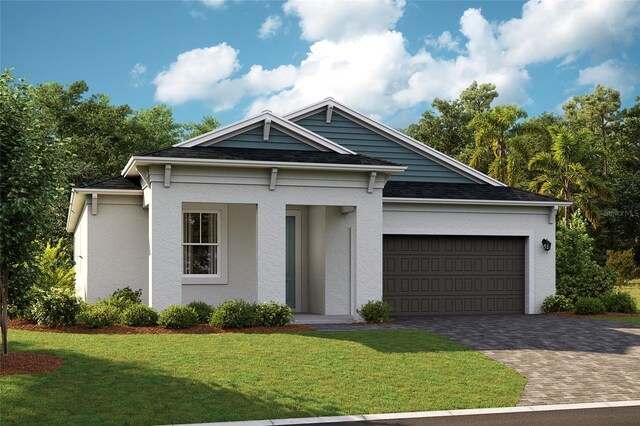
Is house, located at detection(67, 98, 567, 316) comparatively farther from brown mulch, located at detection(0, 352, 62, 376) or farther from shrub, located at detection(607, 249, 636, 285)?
shrub, located at detection(607, 249, 636, 285)

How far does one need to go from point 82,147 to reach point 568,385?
3590cm

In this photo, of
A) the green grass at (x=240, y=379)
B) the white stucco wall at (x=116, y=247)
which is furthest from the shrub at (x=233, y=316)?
the white stucco wall at (x=116, y=247)

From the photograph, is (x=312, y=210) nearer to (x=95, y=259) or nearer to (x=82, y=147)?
(x=95, y=259)

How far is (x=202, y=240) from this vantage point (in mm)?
20031

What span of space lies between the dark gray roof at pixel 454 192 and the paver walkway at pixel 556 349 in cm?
361

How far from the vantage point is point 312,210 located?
842 inches

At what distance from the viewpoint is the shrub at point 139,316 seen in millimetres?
16406

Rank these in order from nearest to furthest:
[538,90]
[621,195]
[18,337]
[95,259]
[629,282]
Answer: [18,337], [95,259], [629,282], [621,195], [538,90]

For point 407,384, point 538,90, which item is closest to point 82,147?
point 407,384

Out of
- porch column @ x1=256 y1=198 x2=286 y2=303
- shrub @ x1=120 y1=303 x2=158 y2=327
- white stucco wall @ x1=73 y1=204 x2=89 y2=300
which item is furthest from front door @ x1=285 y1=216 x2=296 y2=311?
white stucco wall @ x1=73 y1=204 x2=89 y2=300

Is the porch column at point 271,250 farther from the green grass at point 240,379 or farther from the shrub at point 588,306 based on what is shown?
the shrub at point 588,306

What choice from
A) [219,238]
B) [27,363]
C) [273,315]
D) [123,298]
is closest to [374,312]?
[273,315]

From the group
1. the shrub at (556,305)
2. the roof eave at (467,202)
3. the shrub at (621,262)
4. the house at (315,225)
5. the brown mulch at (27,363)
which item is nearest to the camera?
the brown mulch at (27,363)

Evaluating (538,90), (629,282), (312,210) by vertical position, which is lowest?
(629,282)
